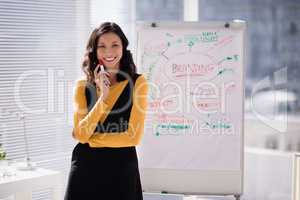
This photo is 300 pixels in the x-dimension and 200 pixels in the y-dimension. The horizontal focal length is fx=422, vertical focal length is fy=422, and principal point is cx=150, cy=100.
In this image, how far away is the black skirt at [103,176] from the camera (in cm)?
221

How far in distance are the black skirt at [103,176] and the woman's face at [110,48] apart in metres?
0.47

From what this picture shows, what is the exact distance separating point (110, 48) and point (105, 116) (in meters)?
0.36

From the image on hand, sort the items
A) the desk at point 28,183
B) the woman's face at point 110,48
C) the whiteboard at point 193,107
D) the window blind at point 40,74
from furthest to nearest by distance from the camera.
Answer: the window blind at point 40,74 → the whiteboard at point 193,107 → the desk at point 28,183 → the woman's face at point 110,48

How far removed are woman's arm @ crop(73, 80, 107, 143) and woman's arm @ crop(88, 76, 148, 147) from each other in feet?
0.18

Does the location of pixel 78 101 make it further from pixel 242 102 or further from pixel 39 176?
pixel 242 102

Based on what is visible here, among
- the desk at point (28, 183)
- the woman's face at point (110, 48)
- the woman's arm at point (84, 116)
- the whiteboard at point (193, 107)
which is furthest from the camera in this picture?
the whiteboard at point (193, 107)

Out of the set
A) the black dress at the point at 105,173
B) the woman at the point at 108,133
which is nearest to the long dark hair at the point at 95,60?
the woman at the point at 108,133

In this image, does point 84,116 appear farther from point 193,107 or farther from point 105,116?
point 193,107

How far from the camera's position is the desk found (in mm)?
2670

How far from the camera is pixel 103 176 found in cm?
221

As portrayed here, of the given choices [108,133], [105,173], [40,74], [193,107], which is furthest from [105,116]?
[40,74]

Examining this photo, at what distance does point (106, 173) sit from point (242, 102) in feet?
3.68

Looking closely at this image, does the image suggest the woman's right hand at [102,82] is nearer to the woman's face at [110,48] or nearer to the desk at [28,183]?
the woman's face at [110,48]

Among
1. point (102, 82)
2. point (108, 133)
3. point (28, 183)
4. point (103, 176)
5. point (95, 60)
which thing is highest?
point (95, 60)
